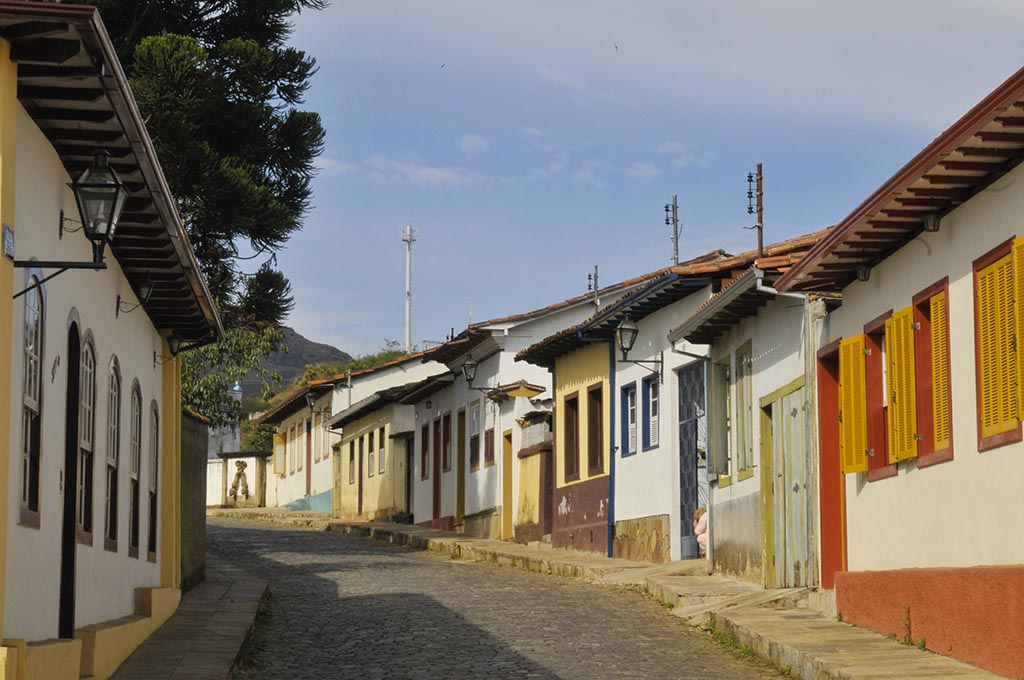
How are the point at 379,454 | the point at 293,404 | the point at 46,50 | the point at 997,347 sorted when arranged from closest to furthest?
1. the point at 46,50
2. the point at 997,347
3. the point at 379,454
4. the point at 293,404

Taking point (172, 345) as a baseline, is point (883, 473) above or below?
below

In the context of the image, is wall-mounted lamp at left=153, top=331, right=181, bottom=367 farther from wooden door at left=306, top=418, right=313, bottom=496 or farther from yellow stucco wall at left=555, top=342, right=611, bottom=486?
wooden door at left=306, top=418, right=313, bottom=496

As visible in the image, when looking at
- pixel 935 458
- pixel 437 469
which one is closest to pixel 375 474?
pixel 437 469

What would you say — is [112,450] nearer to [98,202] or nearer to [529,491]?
[98,202]

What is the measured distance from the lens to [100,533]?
11766 mm

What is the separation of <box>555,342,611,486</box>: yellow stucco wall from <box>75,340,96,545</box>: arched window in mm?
13578

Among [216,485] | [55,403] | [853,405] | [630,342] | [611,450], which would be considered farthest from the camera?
[216,485]

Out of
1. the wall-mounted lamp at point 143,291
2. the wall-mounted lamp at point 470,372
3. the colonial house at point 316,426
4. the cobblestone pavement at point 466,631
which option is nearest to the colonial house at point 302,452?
the colonial house at point 316,426

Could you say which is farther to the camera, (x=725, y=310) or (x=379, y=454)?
(x=379, y=454)

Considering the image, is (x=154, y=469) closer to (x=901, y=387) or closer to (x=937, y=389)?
(x=901, y=387)

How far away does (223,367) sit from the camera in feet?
94.2

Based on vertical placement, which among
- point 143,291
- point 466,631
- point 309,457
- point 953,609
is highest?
point 143,291

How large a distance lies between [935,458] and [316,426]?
42.5m

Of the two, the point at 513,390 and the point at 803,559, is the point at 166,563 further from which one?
the point at 513,390
